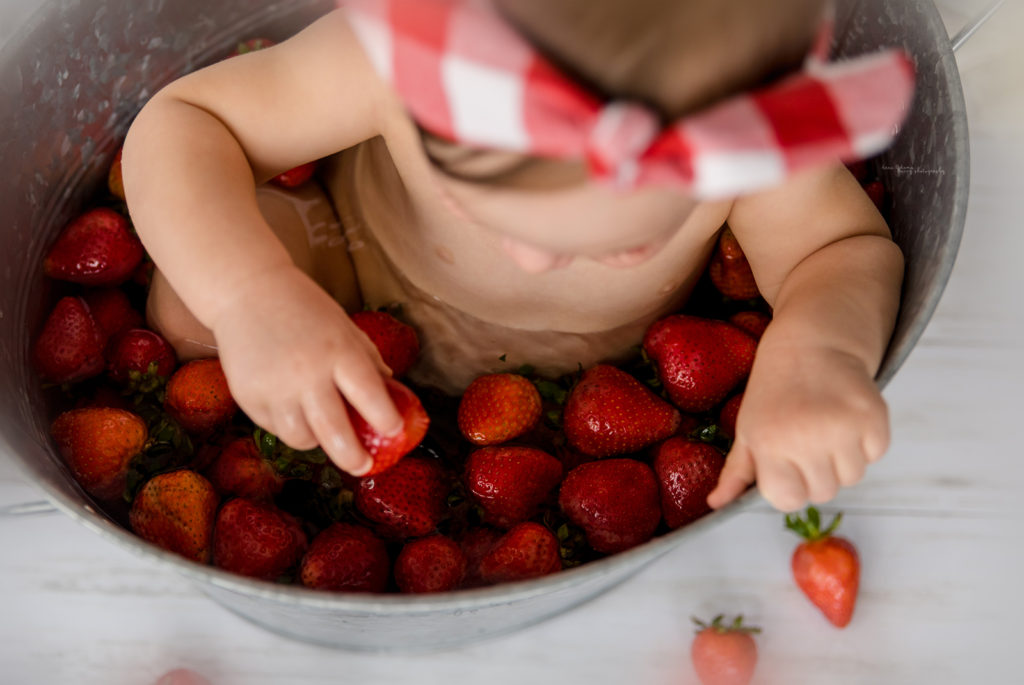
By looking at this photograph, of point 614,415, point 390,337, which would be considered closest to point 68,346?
point 390,337

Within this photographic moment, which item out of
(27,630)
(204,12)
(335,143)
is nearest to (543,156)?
(335,143)

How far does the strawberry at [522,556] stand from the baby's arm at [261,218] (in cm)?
19

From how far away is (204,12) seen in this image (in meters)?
0.97

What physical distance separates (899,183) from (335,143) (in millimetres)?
483

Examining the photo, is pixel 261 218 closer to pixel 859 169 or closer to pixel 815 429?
pixel 815 429

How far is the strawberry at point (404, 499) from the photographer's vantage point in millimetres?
815

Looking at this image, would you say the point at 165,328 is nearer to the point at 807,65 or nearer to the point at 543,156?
the point at 543,156

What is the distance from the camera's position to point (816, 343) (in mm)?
667

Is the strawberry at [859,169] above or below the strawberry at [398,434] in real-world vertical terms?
below

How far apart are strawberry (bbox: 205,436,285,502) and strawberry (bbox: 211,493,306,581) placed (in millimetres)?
30

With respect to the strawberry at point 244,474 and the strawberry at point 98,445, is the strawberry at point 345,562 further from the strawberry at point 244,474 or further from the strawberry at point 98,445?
the strawberry at point 98,445

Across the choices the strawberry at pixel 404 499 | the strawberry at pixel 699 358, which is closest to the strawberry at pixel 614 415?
the strawberry at pixel 699 358

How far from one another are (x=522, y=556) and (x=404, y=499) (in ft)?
0.37

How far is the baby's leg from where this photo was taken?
2.90ft
